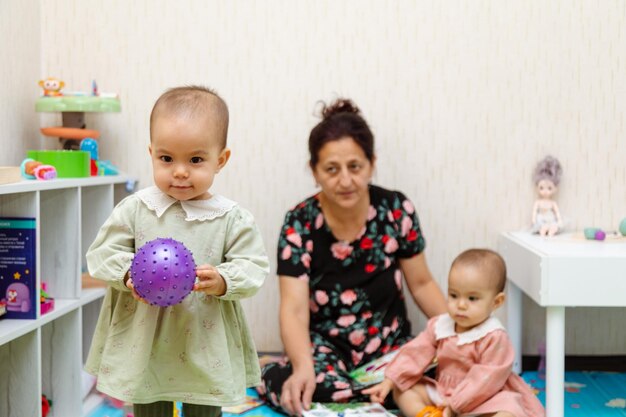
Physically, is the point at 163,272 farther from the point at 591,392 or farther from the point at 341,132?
the point at 591,392

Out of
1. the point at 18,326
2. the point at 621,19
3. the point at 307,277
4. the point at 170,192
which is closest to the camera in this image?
the point at 170,192

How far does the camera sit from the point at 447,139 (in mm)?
2463

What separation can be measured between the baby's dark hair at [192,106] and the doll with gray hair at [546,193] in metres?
1.27

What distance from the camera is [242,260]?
4.81 ft

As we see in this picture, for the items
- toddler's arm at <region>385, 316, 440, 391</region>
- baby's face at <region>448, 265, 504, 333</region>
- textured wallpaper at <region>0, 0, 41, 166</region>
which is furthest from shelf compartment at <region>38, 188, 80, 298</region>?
baby's face at <region>448, 265, 504, 333</region>

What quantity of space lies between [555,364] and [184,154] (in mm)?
1101

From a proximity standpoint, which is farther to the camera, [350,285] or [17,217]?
[350,285]

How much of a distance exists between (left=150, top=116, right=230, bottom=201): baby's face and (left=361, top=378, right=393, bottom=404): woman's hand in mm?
854

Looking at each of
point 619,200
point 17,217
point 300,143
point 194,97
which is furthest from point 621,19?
point 17,217

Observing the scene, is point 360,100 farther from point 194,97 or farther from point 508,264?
point 194,97

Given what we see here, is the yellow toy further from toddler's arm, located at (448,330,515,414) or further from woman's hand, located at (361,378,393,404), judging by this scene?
toddler's arm, located at (448,330,515,414)

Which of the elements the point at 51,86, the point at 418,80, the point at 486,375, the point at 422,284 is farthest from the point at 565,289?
the point at 51,86

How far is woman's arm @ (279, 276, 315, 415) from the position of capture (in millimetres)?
2027

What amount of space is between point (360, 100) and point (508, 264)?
700 millimetres
